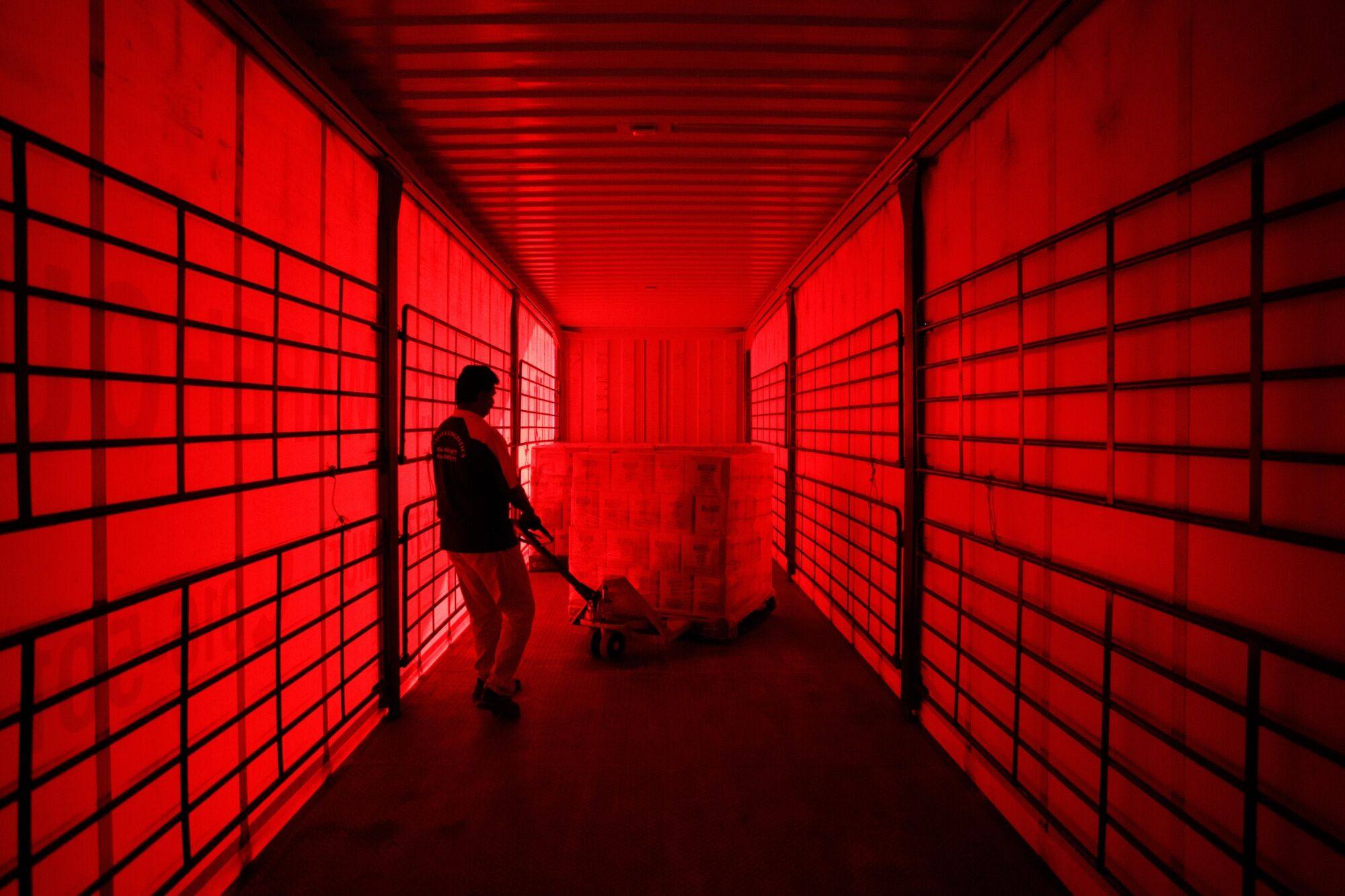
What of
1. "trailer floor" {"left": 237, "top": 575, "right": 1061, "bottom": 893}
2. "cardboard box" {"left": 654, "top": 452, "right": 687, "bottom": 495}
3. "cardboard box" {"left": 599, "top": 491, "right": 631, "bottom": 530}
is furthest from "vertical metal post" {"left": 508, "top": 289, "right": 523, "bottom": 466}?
"trailer floor" {"left": 237, "top": 575, "right": 1061, "bottom": 893}

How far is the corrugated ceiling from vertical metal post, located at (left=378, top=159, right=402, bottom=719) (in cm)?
61

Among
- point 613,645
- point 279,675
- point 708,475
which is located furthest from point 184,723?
point 708,475

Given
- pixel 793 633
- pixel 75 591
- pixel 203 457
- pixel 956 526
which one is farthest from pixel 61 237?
pixel 793 633

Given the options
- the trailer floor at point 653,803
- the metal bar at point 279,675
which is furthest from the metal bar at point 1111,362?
the metal bar at point 279,675

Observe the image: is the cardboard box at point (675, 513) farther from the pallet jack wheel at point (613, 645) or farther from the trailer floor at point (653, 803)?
the trailer floor at point (653, 803)

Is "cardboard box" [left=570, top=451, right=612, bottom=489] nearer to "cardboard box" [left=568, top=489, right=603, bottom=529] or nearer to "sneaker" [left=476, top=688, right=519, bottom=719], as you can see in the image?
"cardboard box" [left=568, top=489, right=603, bottom=529]

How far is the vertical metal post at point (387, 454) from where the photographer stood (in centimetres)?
330

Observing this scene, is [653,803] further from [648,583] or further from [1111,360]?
[1111,360]

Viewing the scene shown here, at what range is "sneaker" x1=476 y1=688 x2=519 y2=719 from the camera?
10.9ft

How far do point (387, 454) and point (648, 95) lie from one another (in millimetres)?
2379

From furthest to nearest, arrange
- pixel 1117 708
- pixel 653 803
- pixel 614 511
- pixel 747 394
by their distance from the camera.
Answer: pixel 747 394 < pixel 614 511 < pixel 653 803 < pixel 1117 708

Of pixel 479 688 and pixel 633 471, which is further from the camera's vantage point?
pixel 633 471

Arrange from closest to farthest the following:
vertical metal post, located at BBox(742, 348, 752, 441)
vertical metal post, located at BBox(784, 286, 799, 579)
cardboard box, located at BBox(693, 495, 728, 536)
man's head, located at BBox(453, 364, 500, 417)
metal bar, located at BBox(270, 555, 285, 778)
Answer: metal bar, located at BBox(270, 555, 285, 778) < man's head, located at BBox(453, 364, 500, 417) < cardboard box, located at BBox(693, 495, 728, 536) < vertical metal post, located at BBox(784, 286, 799, 579) < vertical metal post, located at BBox(742, 348, 752, 441)

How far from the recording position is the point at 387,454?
3318mm
